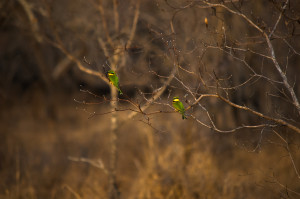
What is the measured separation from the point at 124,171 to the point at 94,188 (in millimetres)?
2606

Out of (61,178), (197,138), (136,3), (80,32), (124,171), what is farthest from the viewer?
(124,171)

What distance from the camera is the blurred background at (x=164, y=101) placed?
4805 millimetres

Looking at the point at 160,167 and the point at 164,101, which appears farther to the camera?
the point at 160,167

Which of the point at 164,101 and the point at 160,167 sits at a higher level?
the point at 164,101

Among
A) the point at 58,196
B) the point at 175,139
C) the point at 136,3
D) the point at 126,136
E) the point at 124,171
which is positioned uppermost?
the point at 136,3

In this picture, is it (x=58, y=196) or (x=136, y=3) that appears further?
(x=58, y=196)

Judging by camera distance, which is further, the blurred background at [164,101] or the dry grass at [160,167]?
the dry grass at [160,167]

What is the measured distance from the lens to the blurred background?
4805 mm

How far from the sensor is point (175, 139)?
859 centimetres

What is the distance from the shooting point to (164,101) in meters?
6.33

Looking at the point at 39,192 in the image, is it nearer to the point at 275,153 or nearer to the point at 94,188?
the point at 94,188

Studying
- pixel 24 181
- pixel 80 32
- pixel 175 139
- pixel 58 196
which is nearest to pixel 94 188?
pixel 58 196

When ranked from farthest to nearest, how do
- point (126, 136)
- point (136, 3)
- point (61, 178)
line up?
point (126, 136)
point (61, 178)
point (136, 3)

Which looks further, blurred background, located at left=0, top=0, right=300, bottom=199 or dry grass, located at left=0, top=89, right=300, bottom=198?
dry grass, located at left=0, top=89, right=300, bottom=198
